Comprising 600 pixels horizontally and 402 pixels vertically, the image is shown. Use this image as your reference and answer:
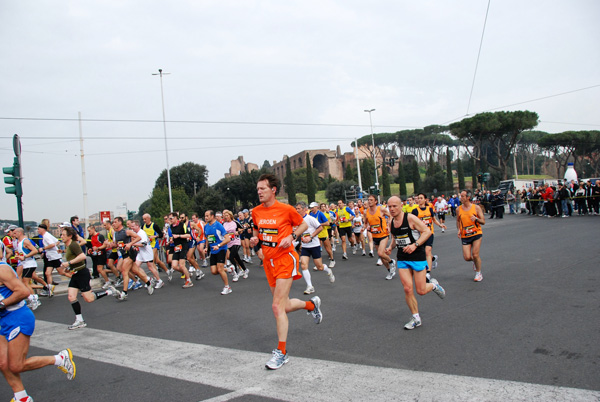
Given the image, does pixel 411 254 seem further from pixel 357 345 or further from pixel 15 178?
pixel 15 178

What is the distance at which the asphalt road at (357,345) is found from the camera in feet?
12.1

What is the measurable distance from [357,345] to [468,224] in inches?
187

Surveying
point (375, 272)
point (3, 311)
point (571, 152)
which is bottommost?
point (375, 272)

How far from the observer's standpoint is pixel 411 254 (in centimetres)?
564

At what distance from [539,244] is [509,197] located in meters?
23.1

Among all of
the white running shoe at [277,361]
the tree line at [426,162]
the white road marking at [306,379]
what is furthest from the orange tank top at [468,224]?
the tree line at [426,162]

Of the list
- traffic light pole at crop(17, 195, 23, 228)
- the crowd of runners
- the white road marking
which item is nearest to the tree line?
the crowd of runners

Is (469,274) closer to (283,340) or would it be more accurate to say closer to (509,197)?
(283,340)

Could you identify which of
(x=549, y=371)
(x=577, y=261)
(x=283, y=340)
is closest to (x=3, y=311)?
(x=283, y=340)

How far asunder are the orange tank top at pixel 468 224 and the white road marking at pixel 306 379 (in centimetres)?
517

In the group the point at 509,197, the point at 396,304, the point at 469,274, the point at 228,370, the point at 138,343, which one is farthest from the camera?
the point at 509,197

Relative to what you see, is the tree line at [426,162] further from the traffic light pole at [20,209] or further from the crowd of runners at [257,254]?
the traffic light pole at [20,209]

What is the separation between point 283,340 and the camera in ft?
14.6

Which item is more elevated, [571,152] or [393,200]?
[571,152]
